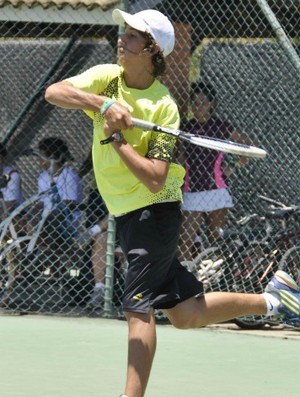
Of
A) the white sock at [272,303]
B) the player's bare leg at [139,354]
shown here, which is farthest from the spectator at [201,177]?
the player's bare leg at [139,354]

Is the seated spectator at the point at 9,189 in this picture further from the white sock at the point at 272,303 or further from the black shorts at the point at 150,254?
the black shorts at the point at 150,254

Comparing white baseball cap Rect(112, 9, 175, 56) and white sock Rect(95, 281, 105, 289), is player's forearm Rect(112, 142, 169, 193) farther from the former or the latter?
white sock Rect(95, 281, 105, 289)

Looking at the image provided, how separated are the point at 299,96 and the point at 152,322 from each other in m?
4.14

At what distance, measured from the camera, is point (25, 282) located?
9461mm

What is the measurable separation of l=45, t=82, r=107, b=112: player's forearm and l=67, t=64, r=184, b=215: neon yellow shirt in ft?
0.16

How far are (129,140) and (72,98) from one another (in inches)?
11.3

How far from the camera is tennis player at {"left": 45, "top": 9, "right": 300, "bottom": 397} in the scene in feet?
15.9

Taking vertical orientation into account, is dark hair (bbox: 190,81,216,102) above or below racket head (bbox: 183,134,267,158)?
below

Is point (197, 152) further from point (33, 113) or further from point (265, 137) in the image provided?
point (33, 113)

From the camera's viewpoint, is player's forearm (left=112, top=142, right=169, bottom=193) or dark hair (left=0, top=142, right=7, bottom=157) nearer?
player's forearm (left=112, top=142, right=169, bottom=193)

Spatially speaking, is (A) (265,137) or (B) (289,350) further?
(A) (265,137)

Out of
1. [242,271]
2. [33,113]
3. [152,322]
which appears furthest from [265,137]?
[152,322]

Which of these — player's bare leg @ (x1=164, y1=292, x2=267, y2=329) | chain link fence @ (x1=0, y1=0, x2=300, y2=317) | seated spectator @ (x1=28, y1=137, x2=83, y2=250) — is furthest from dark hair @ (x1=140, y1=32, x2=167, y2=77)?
seated spectator @ (x1=28, y1=137, x2=83, y2=250)

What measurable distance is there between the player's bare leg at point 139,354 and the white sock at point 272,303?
88cm
